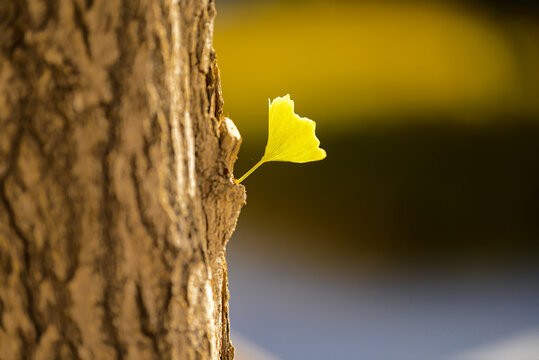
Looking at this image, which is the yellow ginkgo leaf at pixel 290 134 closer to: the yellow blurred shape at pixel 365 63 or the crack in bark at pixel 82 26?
the crack in bark at pixel 82 26

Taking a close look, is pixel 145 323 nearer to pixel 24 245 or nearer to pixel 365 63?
pixel 24 245

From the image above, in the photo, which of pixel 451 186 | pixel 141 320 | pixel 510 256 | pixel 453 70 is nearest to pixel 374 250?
pixel 451 186

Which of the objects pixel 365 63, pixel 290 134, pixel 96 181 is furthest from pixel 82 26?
pixel 365 63

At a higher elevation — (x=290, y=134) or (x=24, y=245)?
(x=290, y=134)

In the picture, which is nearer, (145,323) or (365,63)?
(145,323)

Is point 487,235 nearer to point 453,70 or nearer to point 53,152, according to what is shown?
point 453,70

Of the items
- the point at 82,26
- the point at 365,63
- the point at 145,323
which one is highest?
the point at 365,63

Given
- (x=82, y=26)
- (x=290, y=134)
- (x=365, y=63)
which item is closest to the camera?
(x=82, y=26)

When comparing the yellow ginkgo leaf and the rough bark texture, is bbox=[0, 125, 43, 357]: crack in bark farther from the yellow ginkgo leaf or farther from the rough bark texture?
the yellow ginkgo leaf
